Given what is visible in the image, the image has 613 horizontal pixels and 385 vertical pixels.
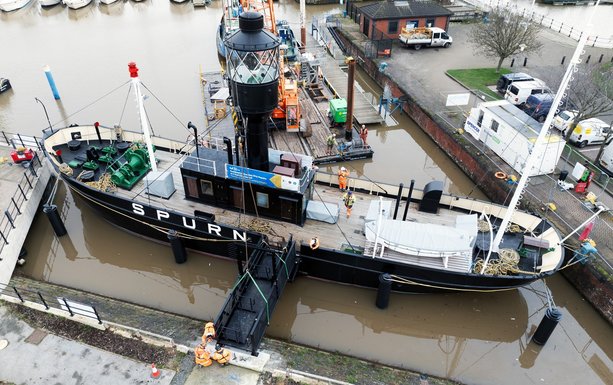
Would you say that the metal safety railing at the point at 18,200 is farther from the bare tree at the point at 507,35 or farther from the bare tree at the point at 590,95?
the bare tree at the point at 507,35

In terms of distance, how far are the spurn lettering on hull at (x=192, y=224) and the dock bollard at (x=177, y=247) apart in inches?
18.5

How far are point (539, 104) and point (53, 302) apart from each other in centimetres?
2250

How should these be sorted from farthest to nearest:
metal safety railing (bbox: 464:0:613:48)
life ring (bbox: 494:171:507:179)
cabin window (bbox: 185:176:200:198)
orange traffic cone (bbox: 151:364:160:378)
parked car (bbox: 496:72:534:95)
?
metal safety railing (bbox: 464:0:613:48)
parked car (bbox: 496:72:534:95)
life ring (bbox: 494:171:507:179)
cabin window (bbox: 185:176:200:198)
orange traffic cone (bbox: 151:364:160:378)

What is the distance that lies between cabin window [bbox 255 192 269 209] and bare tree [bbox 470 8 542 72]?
20.2 metres

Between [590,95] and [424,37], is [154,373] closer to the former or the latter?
[590,95]

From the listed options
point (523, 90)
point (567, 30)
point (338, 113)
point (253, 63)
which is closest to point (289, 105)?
Answer: point (338, 113)

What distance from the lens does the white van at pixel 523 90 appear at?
2230cm

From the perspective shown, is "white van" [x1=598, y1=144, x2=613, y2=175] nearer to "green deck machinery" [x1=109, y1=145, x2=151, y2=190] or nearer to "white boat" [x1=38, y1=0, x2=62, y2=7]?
"green deck machinery" [x1=109, y1=145, x2=151, y2=190]

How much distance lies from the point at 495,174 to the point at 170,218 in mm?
13626

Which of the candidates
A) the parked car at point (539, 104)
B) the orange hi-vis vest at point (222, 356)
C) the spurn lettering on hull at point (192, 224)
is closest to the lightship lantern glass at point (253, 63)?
the spurn lettering on hull at point (192, 224)

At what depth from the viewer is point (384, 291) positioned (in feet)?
41.9

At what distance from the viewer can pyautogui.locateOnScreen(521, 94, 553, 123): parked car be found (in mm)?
20625

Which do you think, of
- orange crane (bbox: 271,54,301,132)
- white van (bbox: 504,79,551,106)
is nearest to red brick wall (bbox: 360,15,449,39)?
white van (bbox: 504,79,551,106)

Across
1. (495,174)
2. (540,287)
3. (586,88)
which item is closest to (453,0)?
(586,88)
